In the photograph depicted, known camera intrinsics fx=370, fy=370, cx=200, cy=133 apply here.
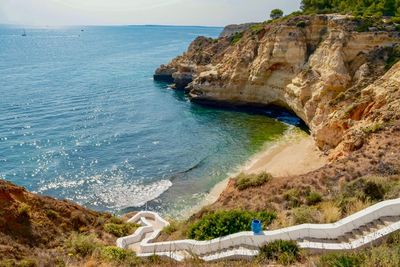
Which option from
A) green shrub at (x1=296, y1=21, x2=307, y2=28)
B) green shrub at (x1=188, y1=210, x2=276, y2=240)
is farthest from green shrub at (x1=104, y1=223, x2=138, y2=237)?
→ green shrub at (x1=296, y1=21, x2=307, y2=28)

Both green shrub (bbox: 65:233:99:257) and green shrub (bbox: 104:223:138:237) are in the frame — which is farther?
green shrub (bbox: 104:223:138:237)

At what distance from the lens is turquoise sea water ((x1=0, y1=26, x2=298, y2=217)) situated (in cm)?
2867

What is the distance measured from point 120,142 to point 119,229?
21083 mm

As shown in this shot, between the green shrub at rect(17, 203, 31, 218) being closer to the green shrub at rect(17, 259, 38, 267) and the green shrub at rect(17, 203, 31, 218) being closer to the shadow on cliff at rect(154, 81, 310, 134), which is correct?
the green shrub at rect(17, 259, 38, 267)

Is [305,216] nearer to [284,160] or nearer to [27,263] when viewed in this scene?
[27,263]

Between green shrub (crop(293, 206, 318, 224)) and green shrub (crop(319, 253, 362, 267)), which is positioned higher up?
green shrub (crop(319, 253, 362, 267))

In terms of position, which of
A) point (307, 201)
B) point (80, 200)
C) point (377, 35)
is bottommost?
point (80, 200)

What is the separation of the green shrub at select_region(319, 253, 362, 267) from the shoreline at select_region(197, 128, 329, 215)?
57.2ft

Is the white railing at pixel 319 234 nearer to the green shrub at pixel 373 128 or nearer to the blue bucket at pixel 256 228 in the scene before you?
the blue bucket at pixel 256 228

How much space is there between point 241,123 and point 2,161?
25009 millimetres

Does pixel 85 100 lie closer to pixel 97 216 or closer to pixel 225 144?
pixel 225 144

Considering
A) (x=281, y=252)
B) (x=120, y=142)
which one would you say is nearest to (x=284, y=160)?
(x=120, y=142)

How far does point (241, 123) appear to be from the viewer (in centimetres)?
4341

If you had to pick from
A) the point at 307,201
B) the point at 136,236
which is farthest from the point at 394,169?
the point at 136,236
